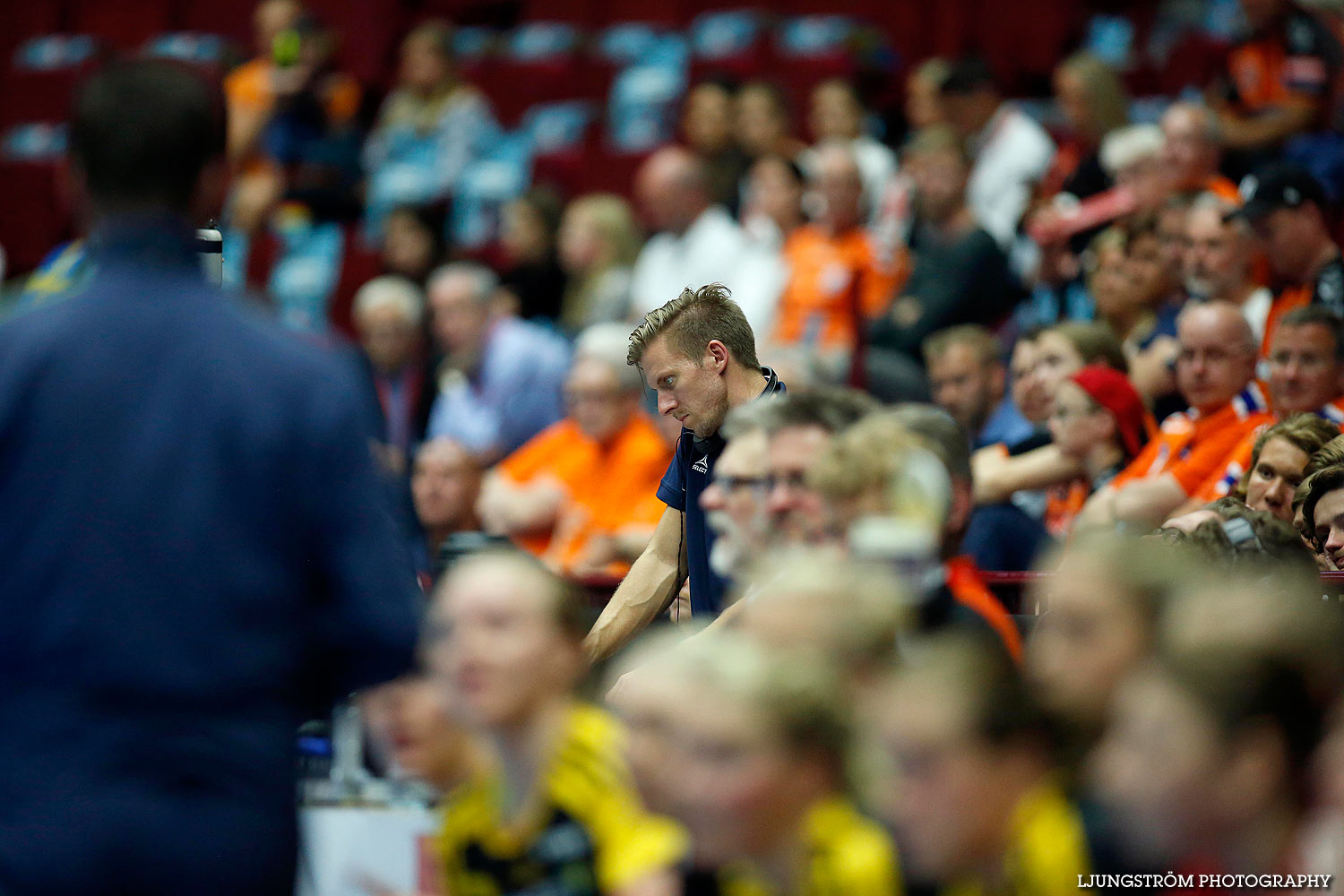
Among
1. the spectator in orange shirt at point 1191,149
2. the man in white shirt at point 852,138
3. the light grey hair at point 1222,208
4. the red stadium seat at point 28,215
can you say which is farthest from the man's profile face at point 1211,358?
the red stadium seat at point 28,215

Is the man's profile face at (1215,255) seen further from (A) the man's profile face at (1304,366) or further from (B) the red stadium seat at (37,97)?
(B) the red stadium seat at (37,97)

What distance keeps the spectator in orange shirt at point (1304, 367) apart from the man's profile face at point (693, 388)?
1.89 m

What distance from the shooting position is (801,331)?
27.9ft

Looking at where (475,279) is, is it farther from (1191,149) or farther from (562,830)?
(562,830)

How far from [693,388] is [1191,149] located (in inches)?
150

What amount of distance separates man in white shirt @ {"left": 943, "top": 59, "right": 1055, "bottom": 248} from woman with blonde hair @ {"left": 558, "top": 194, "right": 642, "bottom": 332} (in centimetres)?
180

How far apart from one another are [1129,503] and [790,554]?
2527 mm

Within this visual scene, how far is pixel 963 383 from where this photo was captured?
7020 millimetres

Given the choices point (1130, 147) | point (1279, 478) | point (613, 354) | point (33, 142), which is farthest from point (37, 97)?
point (1279, 478)

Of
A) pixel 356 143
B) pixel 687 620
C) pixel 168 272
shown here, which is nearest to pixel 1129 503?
pixel 687 620

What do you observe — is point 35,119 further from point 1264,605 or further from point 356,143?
point 1264,605

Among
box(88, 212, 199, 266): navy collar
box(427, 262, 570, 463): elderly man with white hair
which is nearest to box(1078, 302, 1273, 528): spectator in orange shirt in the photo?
box(427, 262, 570, 463): elderly man with white hair

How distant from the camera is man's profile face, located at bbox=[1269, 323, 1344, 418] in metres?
5.68

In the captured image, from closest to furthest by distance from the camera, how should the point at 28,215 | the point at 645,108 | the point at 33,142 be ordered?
the point at 645,108 → the point at 28,215 → the point at 33,142
